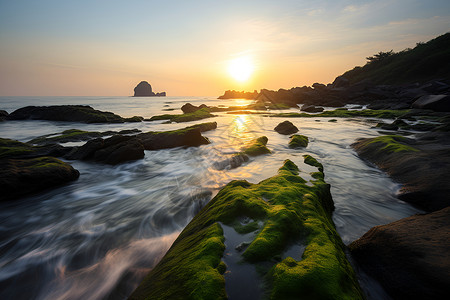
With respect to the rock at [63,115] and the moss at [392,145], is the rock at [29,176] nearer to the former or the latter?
the moss at [392,145]

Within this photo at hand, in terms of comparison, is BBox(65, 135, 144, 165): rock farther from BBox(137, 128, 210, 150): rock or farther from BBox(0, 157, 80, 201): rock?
BBox(0, 157, 80, 201): rock

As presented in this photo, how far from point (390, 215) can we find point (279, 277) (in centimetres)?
501

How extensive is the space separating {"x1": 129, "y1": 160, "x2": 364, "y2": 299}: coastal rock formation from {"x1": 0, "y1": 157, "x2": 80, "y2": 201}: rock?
6598 mm

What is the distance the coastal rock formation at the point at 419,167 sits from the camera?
225 inches

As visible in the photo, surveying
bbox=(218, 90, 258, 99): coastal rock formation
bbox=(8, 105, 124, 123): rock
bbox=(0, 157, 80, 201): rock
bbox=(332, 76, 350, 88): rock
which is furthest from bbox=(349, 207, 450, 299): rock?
bbox=(218, 90, 258, 99): coastal rock formation

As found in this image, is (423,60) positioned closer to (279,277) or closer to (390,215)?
(390,215)

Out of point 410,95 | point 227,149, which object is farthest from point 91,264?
point 410,95

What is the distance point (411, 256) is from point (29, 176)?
1060 centimetres

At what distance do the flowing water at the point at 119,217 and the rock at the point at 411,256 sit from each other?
34 cm

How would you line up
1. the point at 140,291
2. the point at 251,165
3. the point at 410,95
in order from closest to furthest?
the point at 140,291 → the point at 251,165 → the point at 410,95

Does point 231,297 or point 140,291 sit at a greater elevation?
point 231,297

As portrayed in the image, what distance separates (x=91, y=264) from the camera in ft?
14.1

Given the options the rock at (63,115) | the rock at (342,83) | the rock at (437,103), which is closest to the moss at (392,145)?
the rock at (437,103)

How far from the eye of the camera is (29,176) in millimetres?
7113
